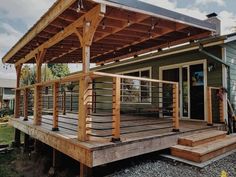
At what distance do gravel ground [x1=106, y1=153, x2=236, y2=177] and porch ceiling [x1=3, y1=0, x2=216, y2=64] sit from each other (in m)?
2.74

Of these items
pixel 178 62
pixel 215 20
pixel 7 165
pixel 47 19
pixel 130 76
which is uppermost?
pixel 215 20

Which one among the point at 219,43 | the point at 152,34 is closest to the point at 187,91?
the point at 219,43

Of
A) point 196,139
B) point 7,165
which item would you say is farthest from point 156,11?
point 7,165

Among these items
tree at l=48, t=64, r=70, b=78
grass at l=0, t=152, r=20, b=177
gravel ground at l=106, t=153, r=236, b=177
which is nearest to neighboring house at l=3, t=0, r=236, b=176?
gravel ground at l=106, t=153, r=236, b=177

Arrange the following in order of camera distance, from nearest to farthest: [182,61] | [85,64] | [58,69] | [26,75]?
[85,64] < [182,61] < [26,75] < [58,69]

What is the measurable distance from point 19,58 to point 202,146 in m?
6.77

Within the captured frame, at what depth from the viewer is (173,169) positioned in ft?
11.5

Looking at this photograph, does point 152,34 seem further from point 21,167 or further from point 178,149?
point 21,167

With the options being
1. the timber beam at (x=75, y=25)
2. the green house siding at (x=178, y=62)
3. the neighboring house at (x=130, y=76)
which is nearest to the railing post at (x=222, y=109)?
the neighboring house at (x=130, y=76)

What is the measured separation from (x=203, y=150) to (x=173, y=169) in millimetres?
728

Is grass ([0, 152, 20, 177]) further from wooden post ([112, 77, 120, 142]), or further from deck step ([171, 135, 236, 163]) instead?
deck step ([171, 135, 236, 163])

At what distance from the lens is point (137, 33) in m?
5.63

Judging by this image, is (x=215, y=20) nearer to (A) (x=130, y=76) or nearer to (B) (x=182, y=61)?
(B) (x=182, y=61)

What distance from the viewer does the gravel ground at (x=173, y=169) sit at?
3.31 m
